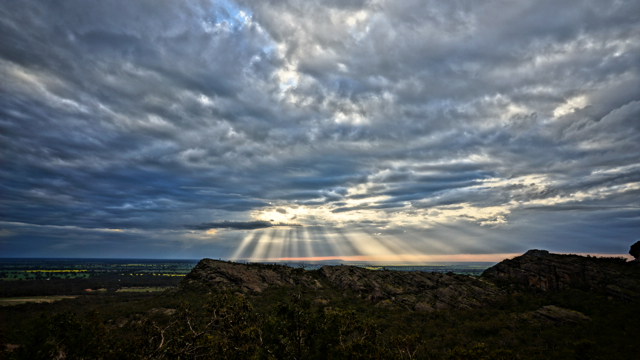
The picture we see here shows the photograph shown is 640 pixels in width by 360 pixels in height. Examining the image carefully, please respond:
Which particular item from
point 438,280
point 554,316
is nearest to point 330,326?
point 554,316

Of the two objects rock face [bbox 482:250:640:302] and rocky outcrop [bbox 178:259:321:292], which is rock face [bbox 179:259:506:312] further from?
rock face [bbox 482:250:640:302]

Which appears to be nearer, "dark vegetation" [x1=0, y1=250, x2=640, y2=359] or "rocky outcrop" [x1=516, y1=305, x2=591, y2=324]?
"dark vegetation" [x1=0, y1=250, x2=640, y2=359]

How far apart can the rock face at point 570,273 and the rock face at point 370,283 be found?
1652 cm

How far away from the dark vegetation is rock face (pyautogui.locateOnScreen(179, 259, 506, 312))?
1.86 metres

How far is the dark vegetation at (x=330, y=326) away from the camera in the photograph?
94.6ft

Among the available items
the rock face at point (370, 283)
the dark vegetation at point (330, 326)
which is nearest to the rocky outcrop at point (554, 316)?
the dark vegetation at point (330, 326)

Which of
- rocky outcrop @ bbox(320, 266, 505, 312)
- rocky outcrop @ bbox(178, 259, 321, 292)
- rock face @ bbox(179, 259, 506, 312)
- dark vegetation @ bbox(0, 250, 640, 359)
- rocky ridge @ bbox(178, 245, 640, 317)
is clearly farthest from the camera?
rocky outcrop @ bbox(178, 259, 321, 292)

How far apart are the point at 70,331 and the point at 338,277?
126m

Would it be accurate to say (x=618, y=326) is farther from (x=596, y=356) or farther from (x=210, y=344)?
(x=210, y=344)

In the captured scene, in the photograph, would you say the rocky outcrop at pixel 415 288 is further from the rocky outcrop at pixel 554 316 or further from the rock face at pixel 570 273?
the rocky outcrop at pixel 554 316

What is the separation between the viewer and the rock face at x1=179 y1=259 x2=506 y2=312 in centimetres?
11632

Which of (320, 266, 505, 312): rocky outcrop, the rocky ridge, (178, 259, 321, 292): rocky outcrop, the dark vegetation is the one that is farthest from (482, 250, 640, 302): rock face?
(178, 259, 321, 292): rocky outcrop

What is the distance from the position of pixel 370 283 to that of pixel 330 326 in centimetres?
11714

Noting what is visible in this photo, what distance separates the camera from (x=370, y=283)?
13775cm
